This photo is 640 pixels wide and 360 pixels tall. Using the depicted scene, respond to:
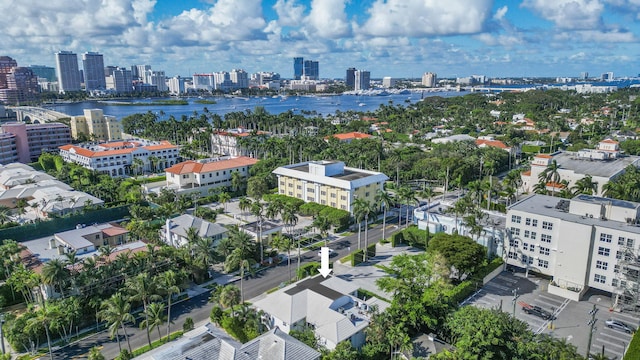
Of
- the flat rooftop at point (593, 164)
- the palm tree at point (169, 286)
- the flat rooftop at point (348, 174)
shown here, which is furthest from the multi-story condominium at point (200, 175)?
the flat rooftop at point (593, 164)

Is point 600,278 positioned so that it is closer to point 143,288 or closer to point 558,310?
point 558,310

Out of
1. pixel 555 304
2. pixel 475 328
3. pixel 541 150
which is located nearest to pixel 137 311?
pixel 475 328

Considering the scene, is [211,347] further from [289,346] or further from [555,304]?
[555,304]

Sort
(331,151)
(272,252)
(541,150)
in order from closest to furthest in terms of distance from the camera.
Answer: (272,252), (331,151), (541,150)

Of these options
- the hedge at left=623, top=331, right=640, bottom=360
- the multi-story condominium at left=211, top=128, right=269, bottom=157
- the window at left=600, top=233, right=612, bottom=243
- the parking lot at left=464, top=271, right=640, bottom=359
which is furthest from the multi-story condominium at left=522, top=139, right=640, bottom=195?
the multi-story condominium at left=211, top=128, right=269, bottom=157

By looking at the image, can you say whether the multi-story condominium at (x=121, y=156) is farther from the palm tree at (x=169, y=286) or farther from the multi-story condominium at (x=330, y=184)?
the palm tree at (x=169, y=286)

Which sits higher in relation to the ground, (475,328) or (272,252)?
(475,328)
